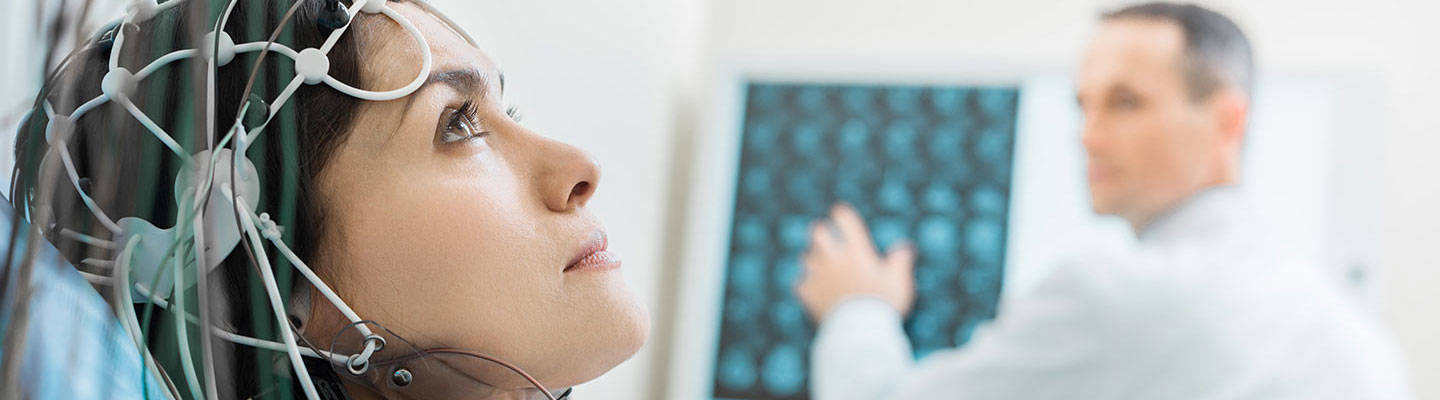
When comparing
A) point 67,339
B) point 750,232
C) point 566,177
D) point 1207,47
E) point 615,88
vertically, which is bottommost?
point 67,339

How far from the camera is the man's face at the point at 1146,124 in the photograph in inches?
52.5

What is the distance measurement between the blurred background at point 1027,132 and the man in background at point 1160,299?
0.29 ft

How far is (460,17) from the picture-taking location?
2.74 feet

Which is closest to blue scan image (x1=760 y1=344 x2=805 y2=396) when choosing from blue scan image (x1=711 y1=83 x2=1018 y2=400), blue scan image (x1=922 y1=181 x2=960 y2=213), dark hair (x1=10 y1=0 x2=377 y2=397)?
blue scan image (x1=711 y1=83 x2=1018 y2=400)

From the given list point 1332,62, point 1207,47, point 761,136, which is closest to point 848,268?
point 761,136

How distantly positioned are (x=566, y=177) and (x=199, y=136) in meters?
0.21

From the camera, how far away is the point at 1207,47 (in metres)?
1.35

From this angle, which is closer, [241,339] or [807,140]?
[241,339]

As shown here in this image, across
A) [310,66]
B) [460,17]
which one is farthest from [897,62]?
[310,66]

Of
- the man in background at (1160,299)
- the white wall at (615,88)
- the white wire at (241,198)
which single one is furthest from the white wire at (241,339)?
the man in background at (1160,299)

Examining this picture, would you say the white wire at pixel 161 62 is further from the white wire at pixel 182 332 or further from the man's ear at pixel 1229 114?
the man's ear at pixel 1229 114

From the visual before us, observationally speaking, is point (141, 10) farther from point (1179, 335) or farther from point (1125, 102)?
point (1125, 102)

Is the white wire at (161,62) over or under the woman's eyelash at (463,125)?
under

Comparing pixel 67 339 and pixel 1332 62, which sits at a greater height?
pixel 1332 62
